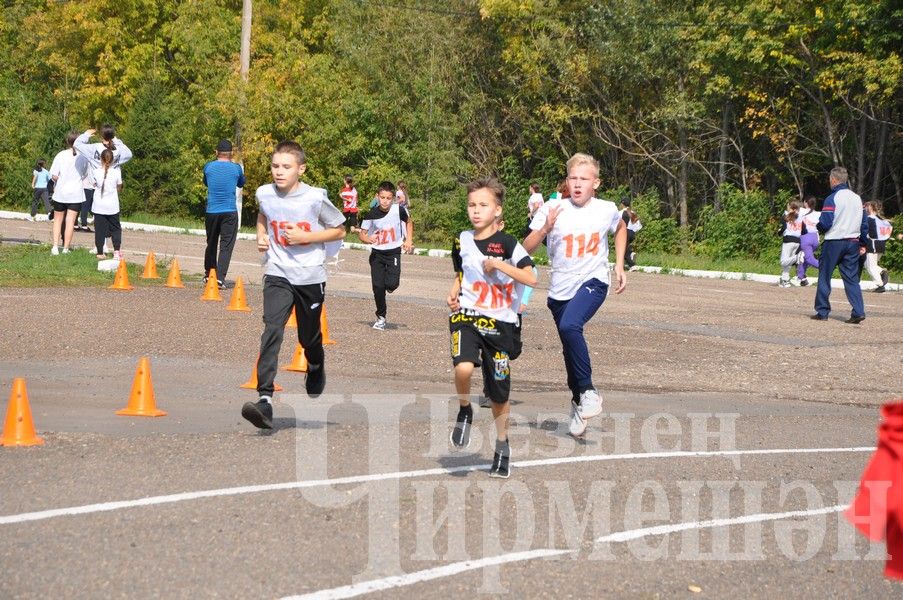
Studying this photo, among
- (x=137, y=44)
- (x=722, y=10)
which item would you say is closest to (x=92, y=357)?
(x=722, y=10)

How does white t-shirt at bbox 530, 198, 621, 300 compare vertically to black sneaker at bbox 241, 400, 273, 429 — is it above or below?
above

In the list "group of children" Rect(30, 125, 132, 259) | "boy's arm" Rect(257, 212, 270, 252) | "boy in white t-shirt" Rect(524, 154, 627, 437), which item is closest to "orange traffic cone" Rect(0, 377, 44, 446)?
"boy's arm" Rect(257, 212, 270, 252)

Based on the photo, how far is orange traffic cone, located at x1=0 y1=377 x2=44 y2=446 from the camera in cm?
774

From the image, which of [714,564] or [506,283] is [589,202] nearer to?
[506,283]

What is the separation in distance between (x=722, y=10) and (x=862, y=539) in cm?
3255

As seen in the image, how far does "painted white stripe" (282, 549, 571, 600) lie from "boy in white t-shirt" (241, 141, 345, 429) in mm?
3483

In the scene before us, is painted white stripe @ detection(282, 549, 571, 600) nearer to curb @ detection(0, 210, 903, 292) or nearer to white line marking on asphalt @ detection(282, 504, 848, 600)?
white line marking on asphalt @ detection(282, 504, 848, 600)

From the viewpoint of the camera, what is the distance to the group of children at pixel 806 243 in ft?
87.9

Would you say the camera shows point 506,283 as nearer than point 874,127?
Yes

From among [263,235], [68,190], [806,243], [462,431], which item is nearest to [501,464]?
[462,431]

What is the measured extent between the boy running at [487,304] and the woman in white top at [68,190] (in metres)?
14.2

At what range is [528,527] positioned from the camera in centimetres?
631

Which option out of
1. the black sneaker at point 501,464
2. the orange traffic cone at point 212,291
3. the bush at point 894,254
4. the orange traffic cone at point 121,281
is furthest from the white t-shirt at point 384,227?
the bush at point 894,254

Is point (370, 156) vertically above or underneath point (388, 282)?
above
